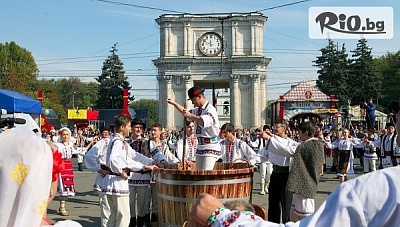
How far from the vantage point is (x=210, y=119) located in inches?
290

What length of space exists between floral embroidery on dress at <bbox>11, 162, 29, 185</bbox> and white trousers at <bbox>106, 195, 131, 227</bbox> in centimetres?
565

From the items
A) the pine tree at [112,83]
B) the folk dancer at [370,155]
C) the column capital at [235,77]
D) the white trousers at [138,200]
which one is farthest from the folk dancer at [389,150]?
the pine tree at [112,83]

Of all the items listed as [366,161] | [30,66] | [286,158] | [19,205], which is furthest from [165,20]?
[19,205]

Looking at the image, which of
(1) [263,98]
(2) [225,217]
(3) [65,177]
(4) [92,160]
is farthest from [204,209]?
(1) [263,98]

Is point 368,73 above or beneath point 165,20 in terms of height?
beneath

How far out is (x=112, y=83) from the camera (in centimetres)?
8225

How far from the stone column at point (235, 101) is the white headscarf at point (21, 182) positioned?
63.4 metres

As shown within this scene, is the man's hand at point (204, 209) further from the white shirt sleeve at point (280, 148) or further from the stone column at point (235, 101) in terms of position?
the stone column at point (235, 101)

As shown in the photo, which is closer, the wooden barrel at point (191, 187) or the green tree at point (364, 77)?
the wooden barrel at point (191, 187)

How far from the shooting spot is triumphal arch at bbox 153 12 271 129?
217 feet

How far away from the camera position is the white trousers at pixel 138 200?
9359mm

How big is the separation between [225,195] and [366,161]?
14.0m

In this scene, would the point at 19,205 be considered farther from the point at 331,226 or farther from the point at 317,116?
the point at 317,116

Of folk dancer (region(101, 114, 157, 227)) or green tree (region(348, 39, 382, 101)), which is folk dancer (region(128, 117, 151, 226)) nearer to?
folk dancer (region(101, 114, 157, 227))
